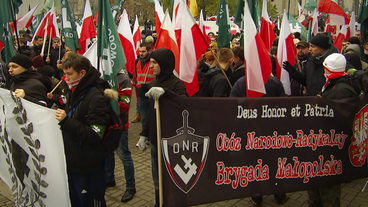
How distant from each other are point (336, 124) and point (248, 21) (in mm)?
1704

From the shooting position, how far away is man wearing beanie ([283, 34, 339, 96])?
561cm

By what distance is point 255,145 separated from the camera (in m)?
3.75

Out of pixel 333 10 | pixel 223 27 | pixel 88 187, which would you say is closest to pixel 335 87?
pixel 88 187

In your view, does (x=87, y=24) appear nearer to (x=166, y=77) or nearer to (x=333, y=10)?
(x=166, y=77)

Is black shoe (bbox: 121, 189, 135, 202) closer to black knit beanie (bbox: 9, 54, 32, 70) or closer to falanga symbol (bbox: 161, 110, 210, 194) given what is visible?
falanga symbol (bbox: 161, 110, 210, 194)

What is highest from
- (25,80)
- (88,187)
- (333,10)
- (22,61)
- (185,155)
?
(333,10)

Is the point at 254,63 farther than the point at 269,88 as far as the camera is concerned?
No

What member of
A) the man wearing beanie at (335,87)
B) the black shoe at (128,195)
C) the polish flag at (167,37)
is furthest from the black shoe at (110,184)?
the man wearing beanie at (335,87)

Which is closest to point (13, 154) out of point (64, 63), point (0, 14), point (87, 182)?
point (87, 182)

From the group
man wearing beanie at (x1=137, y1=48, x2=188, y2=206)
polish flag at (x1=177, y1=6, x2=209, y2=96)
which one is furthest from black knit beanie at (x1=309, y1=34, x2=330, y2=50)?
man wearing beanie at (x1=137, y1=48, x2=188, y2=206)

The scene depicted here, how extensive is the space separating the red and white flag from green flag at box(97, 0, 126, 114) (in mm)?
1624

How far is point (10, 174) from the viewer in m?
4.22

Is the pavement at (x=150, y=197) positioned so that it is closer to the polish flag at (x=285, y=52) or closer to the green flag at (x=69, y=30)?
the polish flag at (x=285, y=52)

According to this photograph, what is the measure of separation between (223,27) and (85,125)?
4613mm
